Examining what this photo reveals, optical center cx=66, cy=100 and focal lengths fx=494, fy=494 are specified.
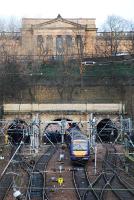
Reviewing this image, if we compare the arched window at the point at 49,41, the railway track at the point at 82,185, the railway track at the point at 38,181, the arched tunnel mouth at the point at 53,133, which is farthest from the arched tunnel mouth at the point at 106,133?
the arched window at the point at 49,41

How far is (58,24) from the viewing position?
77062mm

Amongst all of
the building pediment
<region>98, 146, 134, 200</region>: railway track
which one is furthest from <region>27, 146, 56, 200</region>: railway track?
the building pediment

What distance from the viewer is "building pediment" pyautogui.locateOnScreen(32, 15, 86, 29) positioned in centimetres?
7641

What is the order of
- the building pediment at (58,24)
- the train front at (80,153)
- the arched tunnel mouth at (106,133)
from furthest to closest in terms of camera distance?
the building pediment at (58,24)
the arched tunnel mouth at (106,133)
the train front at (80,153)

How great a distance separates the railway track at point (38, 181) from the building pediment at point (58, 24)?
3888 cm

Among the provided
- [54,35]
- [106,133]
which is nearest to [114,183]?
[106,133]

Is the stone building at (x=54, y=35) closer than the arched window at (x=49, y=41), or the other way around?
the stone building at (x=54, y=35)

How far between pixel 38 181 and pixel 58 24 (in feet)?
173

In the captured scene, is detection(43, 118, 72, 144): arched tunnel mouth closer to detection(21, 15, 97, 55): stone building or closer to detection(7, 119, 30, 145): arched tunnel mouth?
detection(7, 119, 30, 145): arched tunnel mouth

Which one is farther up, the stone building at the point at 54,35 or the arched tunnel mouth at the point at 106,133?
the stone building at the point at 54,35

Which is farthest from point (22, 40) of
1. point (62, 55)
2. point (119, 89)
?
point (119, 89)

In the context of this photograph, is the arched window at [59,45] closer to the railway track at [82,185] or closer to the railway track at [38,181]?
the railway track at [38,181]

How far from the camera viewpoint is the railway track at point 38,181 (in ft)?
72.8

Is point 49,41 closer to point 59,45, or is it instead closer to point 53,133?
point 59,45
